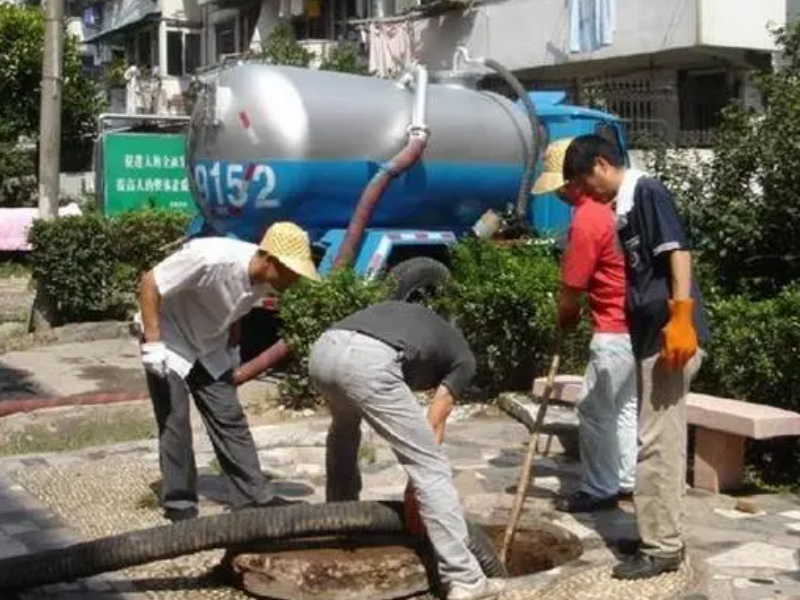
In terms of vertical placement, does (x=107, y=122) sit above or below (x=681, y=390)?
above

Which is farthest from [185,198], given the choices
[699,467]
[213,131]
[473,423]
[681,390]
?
[681,390]

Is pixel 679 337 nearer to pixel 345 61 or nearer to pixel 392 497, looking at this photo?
pixel 392 497

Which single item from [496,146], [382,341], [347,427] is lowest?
[347,427]

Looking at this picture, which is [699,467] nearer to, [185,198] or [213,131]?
[213,131]

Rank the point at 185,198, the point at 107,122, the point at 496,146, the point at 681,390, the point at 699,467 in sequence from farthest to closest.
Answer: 1. the point at 107,122
2. the point at 185,198
3. the point at 496,146
4. the point at 699,467
5. the point at 681,390

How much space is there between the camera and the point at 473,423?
29.2ft

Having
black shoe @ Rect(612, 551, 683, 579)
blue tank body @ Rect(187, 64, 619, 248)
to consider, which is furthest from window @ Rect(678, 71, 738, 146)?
black shoe @ Rect(612, 551, 683, 579)

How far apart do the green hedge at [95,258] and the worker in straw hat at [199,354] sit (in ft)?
27.5

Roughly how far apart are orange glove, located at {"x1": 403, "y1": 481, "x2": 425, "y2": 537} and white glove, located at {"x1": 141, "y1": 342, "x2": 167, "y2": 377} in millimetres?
1268

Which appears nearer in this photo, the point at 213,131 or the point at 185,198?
the point at 213,131

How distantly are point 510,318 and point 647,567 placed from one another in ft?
13.8

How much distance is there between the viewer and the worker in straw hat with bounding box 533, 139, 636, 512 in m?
5.66

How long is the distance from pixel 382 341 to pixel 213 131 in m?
6.45

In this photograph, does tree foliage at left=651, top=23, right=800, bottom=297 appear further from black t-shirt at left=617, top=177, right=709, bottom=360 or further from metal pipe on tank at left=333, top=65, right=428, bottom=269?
black t-shirt at left=617, top=177, right=709, bottom=360
